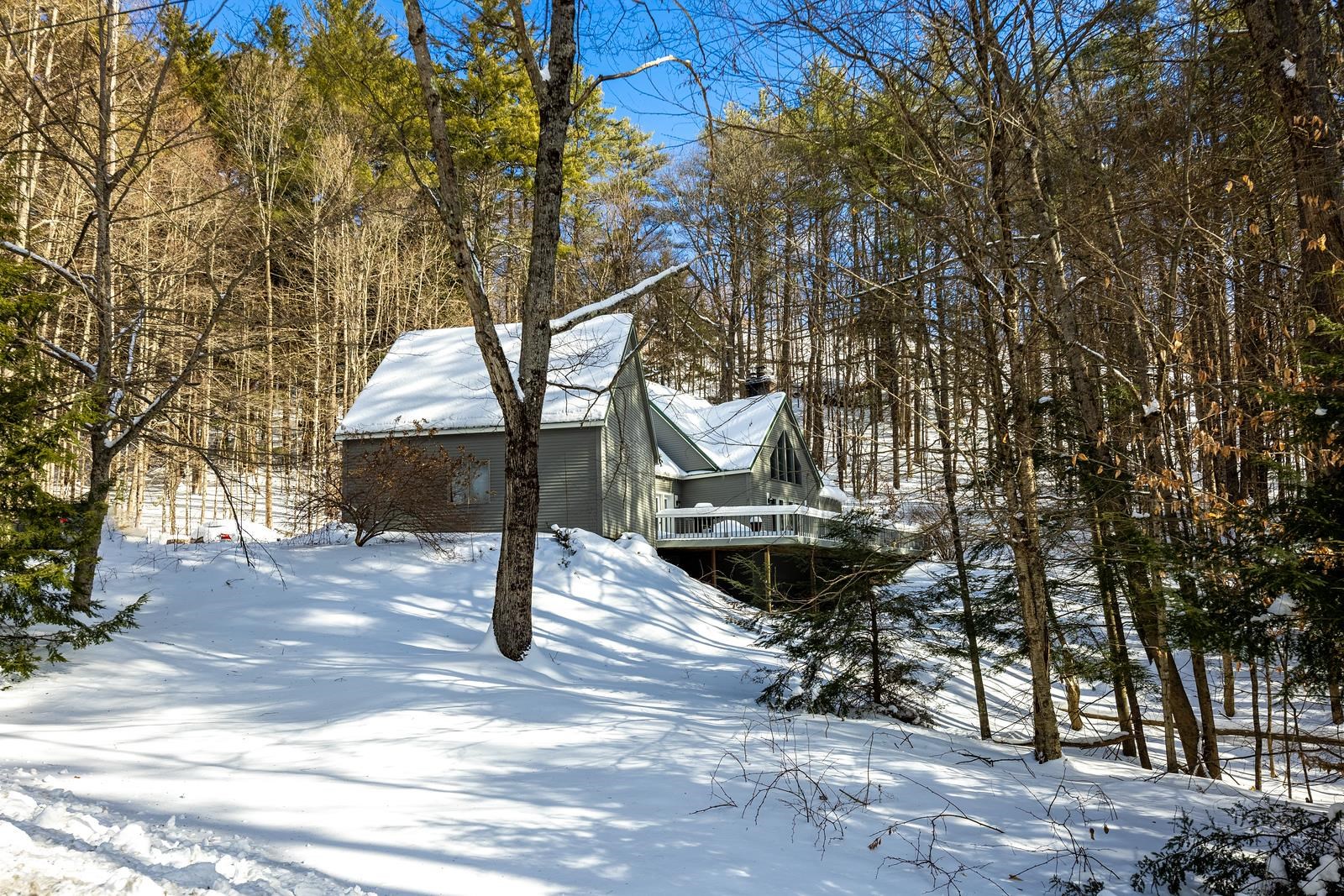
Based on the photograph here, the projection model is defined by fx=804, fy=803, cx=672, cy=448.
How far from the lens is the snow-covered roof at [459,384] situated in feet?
63.2

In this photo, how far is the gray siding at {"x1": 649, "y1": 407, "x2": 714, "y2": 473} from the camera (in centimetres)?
2441

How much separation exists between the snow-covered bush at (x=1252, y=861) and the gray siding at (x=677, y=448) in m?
19.8

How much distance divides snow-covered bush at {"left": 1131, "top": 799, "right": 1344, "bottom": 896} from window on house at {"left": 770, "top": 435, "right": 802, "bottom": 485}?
2035 cm

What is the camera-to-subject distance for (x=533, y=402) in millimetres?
8719

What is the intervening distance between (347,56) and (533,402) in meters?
21.6

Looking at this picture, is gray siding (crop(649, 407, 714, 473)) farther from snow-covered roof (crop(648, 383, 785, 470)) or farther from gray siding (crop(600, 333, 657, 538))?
gray siding (crop(600, 333, 657, 538))

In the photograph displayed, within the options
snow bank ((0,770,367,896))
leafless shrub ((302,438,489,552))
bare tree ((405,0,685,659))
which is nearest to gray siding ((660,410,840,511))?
leafless shrub ((302,438,489,552))

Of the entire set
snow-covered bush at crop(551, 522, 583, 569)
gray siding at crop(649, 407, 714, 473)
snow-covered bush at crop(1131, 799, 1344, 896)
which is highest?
gray siding at crop(649, 407, 714, 473)

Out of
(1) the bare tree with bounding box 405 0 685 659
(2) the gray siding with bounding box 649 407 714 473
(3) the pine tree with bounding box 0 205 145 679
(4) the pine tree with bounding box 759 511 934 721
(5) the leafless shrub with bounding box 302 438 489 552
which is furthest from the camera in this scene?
(2) the gray siding with bounding box 649 407 714 473

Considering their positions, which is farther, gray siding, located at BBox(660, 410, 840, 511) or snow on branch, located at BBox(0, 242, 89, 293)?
gray siding, located at BBox(660, 410, 840, 511)

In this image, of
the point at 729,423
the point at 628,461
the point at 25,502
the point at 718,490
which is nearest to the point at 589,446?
the point at 628,461

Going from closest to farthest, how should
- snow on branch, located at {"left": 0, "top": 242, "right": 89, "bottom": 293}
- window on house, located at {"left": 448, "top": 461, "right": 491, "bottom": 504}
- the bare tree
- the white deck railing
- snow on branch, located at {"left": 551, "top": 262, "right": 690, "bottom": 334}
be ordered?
1. snow on branch, located at {"left": 0, "top": 242, "right": 89, "bottom": 293}
2. the bare tree
3. snow on branch, located at {"left": 551, "top": 262, "right": 690, "bottom": 334}
4. window on house, located at {"left": 448, "top": 461, "right": 491, "bottom": 504}
5. the white deck railing

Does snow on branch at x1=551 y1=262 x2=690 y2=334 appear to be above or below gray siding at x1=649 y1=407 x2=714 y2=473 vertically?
above

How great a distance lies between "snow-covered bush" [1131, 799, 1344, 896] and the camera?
4.18 m
